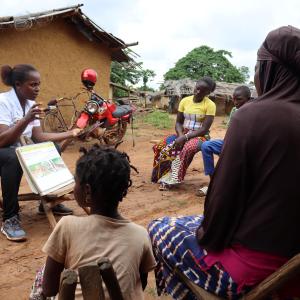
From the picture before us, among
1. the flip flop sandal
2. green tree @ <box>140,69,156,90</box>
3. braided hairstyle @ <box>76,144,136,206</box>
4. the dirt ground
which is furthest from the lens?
green tree @ <box>140,69,156,90</box>

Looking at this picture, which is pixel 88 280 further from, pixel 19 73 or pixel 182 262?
pixel 19 73

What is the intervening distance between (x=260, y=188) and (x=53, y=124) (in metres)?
8.05

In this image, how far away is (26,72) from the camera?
3.96 m

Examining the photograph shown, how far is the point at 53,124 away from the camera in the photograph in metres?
9.34

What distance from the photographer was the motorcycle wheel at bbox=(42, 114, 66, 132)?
9195 mm

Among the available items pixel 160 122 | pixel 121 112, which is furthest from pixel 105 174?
pixel 160 122

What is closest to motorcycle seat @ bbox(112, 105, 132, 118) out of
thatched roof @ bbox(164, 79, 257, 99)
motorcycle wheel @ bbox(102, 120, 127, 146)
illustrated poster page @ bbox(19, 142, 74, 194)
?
motorcycle wheel @ bbox(102, 120, 127, 146)

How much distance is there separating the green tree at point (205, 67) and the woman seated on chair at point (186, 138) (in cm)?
2454

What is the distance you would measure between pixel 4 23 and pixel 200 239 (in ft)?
23.4

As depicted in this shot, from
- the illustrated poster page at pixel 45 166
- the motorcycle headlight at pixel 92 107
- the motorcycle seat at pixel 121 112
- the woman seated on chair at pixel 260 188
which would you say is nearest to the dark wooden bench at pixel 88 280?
the woman seated on chair at pixel 260 188

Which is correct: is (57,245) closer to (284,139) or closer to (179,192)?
(284,139)

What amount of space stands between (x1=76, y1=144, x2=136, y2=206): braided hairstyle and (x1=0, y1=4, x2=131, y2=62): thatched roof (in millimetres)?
6839

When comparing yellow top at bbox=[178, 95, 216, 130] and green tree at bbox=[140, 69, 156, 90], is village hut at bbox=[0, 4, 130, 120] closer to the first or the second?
yellow top at bbox=[178, 95, 216, 130]

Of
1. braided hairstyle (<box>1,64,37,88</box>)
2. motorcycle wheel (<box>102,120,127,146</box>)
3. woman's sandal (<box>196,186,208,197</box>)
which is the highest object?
braided hairstyle (<box>1,64,37,88</box>)
